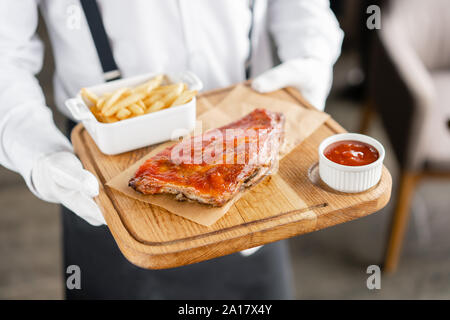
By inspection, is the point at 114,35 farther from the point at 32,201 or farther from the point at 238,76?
the point at 32,201

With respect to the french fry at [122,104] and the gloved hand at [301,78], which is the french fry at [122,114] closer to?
the french fry at [122,104]

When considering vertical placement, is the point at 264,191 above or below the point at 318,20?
below

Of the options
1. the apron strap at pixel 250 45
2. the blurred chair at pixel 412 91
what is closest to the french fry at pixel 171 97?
the apron strap at pixel 250 45

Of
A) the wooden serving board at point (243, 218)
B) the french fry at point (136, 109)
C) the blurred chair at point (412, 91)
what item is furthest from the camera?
the blurred chair at point (412, 91)

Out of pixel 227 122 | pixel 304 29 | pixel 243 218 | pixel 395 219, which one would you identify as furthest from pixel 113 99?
pixel 395 219
